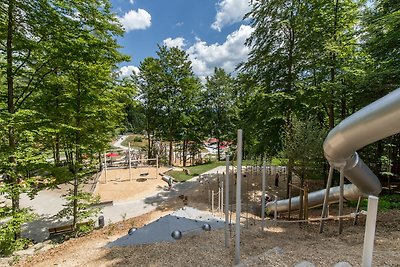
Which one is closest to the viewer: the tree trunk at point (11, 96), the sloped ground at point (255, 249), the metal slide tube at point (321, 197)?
the sloped ground at point (255, 249)

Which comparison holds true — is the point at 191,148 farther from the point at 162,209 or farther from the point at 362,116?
the point at 362,116

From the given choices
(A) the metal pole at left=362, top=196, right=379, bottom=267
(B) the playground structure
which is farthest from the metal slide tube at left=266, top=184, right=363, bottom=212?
(B) the playground structure

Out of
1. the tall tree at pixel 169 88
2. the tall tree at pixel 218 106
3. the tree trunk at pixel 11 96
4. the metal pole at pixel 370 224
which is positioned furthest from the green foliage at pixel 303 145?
the tall tree at pixel 218 106

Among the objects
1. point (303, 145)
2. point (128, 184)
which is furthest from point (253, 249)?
point (128, 184)

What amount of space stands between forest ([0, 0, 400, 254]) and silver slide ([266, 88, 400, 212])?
3.03 metres

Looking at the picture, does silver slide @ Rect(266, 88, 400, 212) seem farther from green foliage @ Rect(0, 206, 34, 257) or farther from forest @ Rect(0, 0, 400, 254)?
green foliage @ Rect(0, 206, 34, 257)

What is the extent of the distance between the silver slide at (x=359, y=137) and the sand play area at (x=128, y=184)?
39.9 feet

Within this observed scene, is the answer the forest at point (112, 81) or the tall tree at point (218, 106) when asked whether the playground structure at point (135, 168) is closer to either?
the forest at point (112, 81)

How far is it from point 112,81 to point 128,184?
9.96 metres

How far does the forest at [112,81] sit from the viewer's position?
8664 mm

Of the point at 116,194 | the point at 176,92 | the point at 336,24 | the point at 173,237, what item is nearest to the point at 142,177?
the point at 116,194

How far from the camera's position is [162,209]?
46.8 ft

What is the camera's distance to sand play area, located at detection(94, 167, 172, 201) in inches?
682

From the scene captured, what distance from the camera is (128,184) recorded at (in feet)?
64.0
